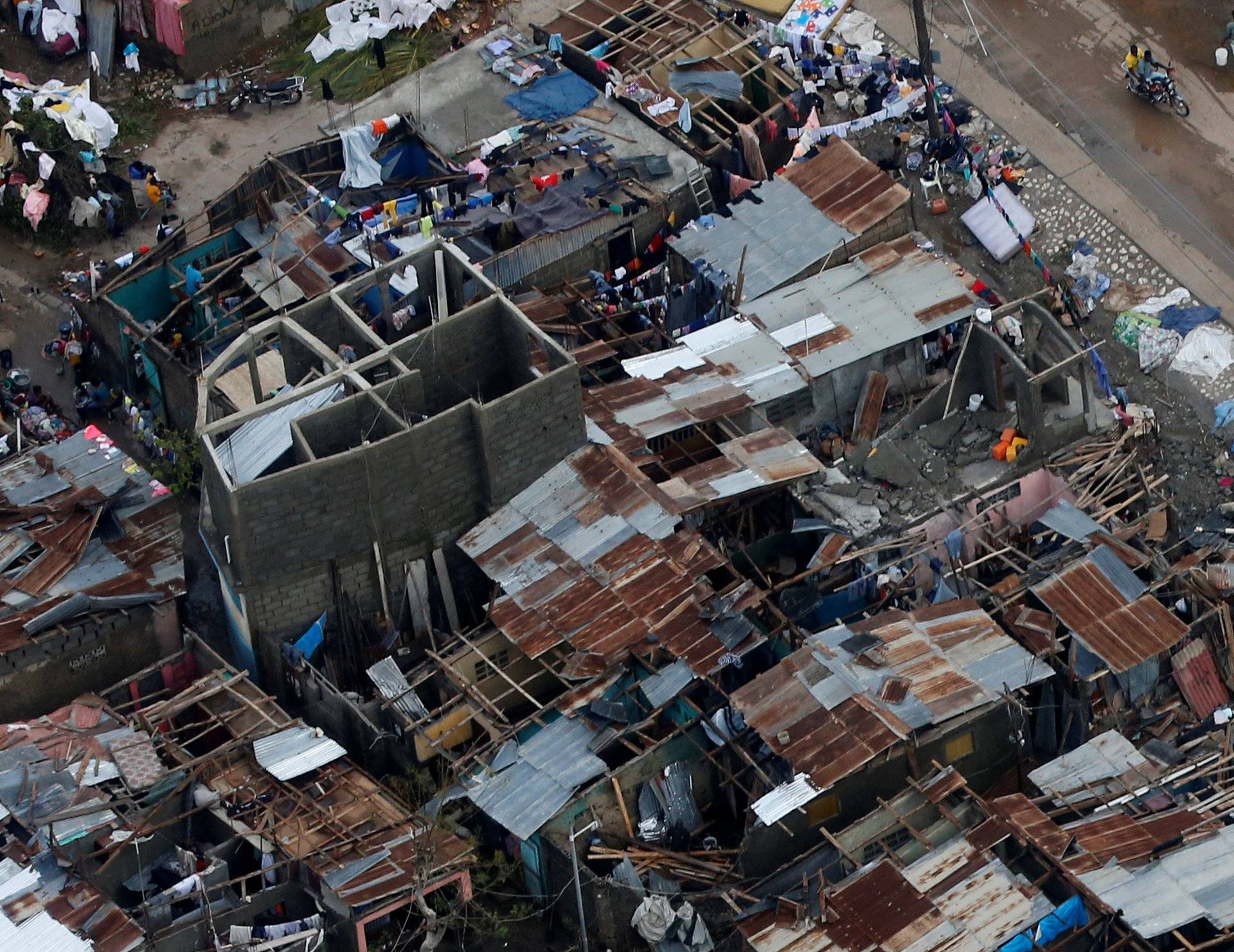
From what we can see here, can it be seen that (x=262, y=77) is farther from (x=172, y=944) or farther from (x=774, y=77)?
(x=172, y=944)

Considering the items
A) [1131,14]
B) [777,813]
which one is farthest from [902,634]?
[1131,14]

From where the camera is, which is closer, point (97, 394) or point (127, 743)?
point (127, 743)

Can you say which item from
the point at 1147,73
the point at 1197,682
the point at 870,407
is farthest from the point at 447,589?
the point at 1147,73

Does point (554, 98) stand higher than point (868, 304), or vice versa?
point (868, 304)

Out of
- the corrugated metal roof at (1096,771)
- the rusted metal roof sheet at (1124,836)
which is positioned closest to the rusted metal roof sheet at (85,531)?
the corrugated metal roof at (1096,771)

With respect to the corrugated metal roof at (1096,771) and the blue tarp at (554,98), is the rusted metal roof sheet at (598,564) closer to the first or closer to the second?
the corrugated metal roof at (1096,771)

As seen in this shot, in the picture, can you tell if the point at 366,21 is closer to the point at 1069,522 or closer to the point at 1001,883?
the point at 1069,522
